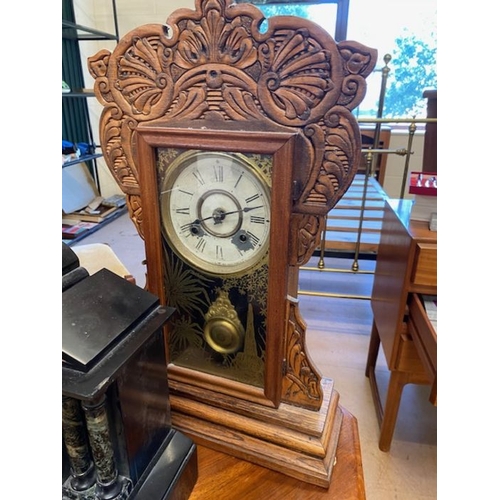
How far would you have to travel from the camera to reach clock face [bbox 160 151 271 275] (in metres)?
0.52

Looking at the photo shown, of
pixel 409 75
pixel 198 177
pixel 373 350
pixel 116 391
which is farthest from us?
pixel 409 75

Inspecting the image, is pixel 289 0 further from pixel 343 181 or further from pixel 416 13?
pixel 343 181

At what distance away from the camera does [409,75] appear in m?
2.61

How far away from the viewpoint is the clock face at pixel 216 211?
52 centimetres

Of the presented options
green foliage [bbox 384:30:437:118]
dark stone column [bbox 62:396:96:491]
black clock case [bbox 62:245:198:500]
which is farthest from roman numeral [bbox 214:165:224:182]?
green foliage [bbox 384:30:437:118]

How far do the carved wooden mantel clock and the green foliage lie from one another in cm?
234

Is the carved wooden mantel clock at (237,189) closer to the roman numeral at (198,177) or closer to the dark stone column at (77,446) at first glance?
the roman numeral at (198,177)

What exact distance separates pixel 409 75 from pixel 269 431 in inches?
107

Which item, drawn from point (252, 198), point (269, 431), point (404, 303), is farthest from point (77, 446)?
point (404, 303)

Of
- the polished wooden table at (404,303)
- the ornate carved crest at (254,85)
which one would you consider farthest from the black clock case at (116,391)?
the polished wooden table at (404,303)

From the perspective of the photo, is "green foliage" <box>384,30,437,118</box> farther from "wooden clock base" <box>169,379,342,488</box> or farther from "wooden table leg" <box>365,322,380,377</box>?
"wooden clock base" <box>169,379,342,488</box>

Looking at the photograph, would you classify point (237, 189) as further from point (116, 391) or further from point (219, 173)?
point (116, 391)

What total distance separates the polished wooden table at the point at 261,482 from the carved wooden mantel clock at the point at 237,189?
16mm

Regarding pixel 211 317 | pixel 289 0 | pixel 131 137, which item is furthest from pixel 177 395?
pixel 289 0
